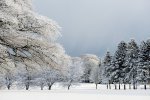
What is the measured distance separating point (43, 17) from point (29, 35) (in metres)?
1.06

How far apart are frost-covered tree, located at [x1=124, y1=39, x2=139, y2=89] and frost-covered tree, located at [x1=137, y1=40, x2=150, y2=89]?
80.5 inches

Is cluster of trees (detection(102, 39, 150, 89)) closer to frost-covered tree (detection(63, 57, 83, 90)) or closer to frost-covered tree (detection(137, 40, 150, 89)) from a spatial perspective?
frost-covered tree (detection(137, 40, 150, 89))

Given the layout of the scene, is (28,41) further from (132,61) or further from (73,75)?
(73,75)

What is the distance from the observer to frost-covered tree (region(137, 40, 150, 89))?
61.1 meters

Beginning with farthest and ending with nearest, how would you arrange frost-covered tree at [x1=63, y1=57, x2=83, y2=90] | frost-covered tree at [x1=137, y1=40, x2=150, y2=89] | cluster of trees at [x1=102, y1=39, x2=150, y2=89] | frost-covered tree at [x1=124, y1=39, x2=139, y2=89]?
frost-covered tree at [x1=63, y1=57, x2=83, y2=90] → frost-covered tree at [x1=124, y1=39, x2=139, y2=89] → cluster of trees at [x1=102, y1=39, x2=150, y2=89] → frost-covered tree at [x1=137, y1=40, x2=150, y2=89]

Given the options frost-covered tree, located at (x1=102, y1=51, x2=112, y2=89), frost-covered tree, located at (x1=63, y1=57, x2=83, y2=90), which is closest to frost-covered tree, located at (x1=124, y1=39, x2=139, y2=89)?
frost-covered tree, located at (x1=102, y1=51, x2=112, y2=89)

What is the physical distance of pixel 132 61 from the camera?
66.7m

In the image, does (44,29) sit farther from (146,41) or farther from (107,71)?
(107,71)

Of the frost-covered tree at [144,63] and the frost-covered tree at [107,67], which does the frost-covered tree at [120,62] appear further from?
the frost-covered tree at [144,63]

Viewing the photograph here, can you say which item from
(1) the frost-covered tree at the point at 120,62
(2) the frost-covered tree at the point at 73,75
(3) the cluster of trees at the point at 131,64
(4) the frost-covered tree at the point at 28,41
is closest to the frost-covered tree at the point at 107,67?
(3) the cluster of trees at the point at 131,64

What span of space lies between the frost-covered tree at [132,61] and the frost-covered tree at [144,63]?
2044 millimetres

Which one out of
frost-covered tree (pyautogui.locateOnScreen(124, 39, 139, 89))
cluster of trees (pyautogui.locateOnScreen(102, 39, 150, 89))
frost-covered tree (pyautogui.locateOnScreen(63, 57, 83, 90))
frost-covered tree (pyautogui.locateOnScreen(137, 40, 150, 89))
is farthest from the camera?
frost-covered tree (pyautogui.locateOnScreen(63, 57, 83, 90))

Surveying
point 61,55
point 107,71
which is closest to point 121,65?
point 107,71

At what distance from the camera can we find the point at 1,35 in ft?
49.7
